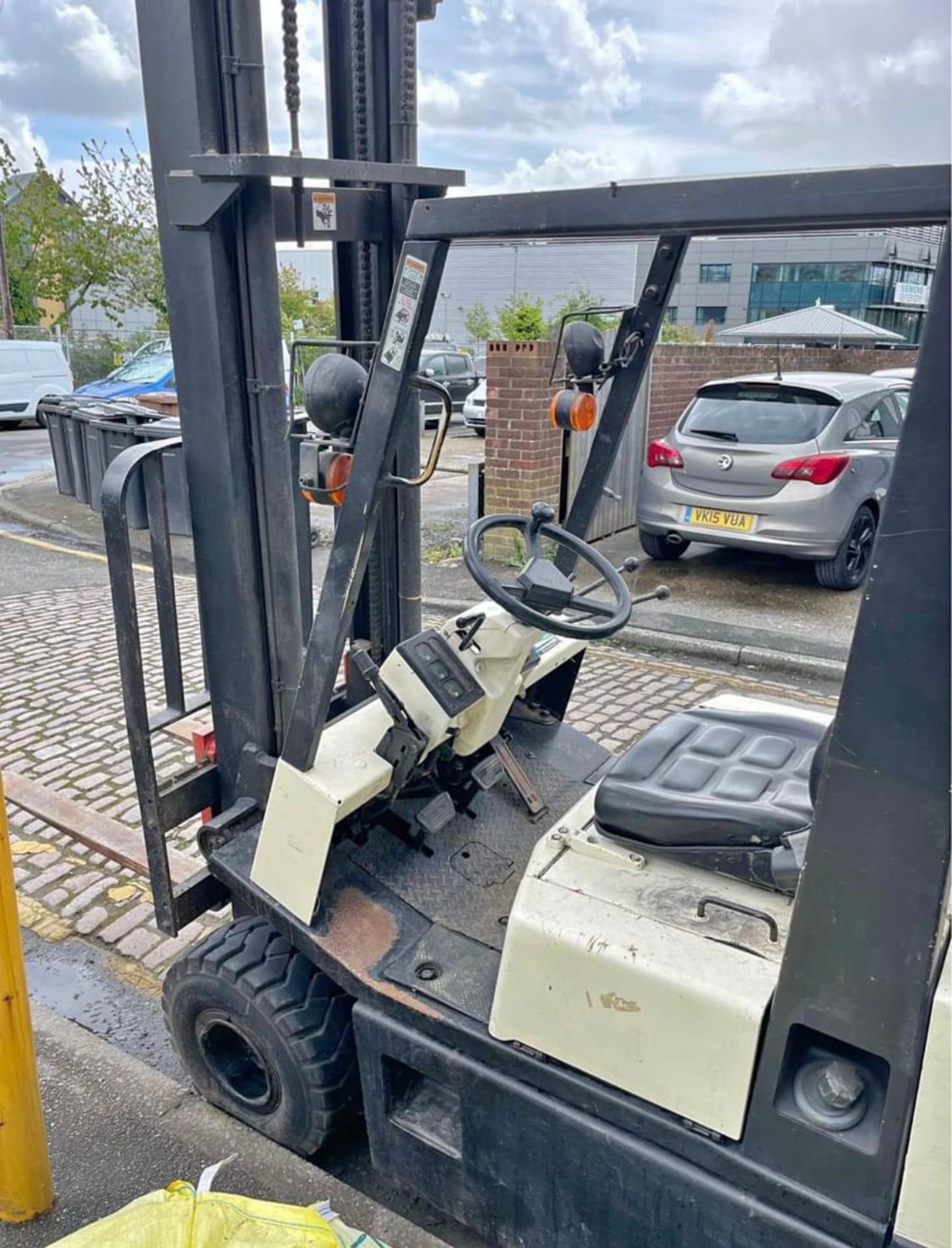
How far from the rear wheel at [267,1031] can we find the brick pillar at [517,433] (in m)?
6.22

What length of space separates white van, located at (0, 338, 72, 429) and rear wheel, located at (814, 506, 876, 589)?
16.0 meters

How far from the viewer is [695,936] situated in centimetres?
190

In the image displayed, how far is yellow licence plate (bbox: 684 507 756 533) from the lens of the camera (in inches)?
310

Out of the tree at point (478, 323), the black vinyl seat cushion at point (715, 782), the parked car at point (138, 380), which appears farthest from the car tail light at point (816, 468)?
the tree at point (478, 323)

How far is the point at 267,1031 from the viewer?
249 cm

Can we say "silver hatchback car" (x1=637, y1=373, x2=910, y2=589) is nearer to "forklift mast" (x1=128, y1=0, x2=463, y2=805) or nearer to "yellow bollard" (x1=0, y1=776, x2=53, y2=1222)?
"forklift mast" (x1=128, y1=0, x2=463, y2=805)

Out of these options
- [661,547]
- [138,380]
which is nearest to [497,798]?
[661,547]

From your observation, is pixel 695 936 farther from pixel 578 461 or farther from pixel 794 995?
pixel 578 461

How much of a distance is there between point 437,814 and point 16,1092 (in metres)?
1.24

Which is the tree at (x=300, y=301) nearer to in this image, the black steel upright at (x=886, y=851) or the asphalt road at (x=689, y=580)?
the asphalt road at (x=689, y=580)

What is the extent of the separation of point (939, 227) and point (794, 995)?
4.33ft

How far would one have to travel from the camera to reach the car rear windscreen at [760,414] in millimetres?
7781

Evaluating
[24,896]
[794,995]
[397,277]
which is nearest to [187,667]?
[24,896]

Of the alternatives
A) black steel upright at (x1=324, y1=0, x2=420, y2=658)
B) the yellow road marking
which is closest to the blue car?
the yellow road marking
